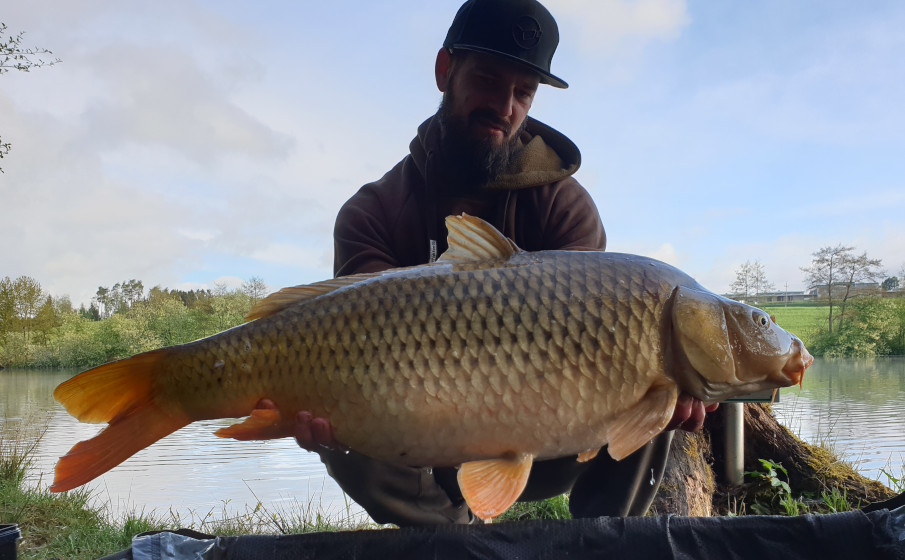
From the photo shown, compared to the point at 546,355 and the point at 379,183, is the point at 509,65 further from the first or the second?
the point at 546,355

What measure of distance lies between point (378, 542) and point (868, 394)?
35.2ft

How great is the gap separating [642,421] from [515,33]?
115cm

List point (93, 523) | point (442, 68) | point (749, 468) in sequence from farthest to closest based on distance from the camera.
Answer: point (749, 468), point (93, 523), point (442, 68)

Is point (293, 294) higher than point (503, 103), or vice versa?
point (503, 103)

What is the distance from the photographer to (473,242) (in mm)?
1163

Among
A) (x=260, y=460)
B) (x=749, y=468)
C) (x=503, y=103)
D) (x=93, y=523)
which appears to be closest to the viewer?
(x=503, y=103)

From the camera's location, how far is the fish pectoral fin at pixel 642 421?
40.5 inches

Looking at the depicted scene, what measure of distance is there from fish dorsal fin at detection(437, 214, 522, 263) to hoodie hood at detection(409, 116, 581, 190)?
2.17ft

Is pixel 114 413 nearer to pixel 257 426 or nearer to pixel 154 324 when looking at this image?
pixel 257 426

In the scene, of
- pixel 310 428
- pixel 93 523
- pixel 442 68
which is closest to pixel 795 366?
pixel 310 428

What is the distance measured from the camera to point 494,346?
1024mm

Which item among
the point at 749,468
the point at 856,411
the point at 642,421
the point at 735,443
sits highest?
the point at 642,421

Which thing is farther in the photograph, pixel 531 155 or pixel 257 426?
pixel 531 155

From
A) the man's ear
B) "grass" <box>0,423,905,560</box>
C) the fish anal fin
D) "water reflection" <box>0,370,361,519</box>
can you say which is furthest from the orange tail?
"water reflection" <box>0,370,361,519</box>
